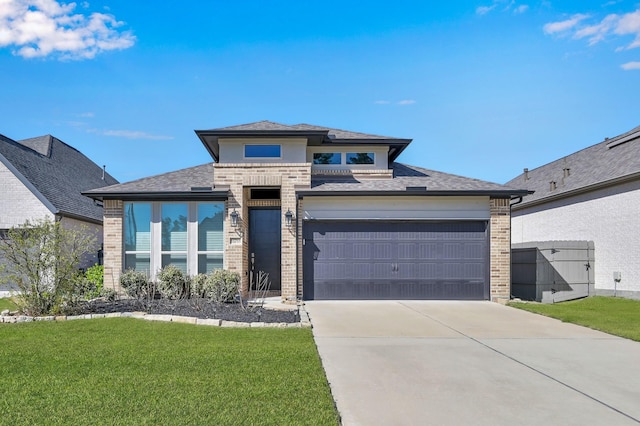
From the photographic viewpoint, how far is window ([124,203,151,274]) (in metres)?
12.9

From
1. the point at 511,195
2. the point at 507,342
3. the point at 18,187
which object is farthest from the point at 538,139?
the point at 18,187

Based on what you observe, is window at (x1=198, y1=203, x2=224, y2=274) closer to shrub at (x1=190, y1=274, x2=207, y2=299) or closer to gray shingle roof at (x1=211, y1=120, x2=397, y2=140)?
shrub at (x1=190, y1=274, x2=207, y2=299)

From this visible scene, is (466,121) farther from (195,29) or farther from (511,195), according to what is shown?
(195,29)

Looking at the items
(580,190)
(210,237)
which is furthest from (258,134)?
(580,190)

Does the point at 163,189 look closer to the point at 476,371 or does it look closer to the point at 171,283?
the point at 171,283

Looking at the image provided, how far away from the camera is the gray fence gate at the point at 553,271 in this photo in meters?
13.0

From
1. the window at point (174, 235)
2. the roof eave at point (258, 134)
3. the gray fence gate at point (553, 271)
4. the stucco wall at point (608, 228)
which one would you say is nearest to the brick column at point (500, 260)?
the gray fence gate at point (553, 271)

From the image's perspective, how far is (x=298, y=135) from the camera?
42.5 feet

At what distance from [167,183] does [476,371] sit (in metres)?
10.5

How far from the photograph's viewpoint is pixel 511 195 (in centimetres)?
1288

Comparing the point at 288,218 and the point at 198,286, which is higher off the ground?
the point at 288,218

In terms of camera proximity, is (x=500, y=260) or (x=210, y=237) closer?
(x=500, y=260)

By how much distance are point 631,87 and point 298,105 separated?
11.3 meters

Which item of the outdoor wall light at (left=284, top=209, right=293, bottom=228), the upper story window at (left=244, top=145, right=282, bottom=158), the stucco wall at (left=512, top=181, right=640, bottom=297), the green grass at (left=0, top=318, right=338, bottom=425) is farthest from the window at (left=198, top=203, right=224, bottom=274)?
the stucco wall at (left=512, top=181, right=640, bottom=297)
